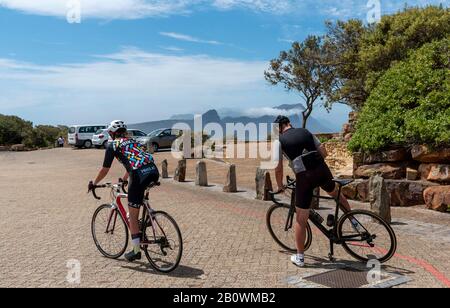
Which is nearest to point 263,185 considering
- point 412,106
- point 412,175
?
point 412,175

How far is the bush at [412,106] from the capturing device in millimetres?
11516

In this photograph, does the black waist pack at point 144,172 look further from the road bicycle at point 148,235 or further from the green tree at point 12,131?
the green tree at point 12,131

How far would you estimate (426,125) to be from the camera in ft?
37.4

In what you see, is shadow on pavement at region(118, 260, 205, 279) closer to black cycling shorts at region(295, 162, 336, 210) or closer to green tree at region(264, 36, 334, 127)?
black cycling shorts at region(295, 162, 336, 210)

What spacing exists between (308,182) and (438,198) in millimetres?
5632

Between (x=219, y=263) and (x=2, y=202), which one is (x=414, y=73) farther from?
(x=2, y=202)

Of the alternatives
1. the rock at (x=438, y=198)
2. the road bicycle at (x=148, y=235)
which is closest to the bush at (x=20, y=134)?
the rock at (x=438, y=198)

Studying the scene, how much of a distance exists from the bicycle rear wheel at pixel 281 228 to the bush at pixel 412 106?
219 inches

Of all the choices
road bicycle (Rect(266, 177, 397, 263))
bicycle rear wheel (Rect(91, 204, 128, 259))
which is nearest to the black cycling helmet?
road bicycle (Rect(266, 177, 397, 263))

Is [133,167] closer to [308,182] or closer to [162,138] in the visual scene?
[308,182]

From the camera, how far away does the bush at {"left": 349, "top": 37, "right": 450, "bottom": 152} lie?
11516mm

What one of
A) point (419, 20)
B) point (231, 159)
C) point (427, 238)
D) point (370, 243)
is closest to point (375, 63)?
point (419, 20)

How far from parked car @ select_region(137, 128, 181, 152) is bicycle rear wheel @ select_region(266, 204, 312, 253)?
26181mm

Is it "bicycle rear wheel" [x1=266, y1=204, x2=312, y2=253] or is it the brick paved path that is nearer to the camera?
the brick paved path
